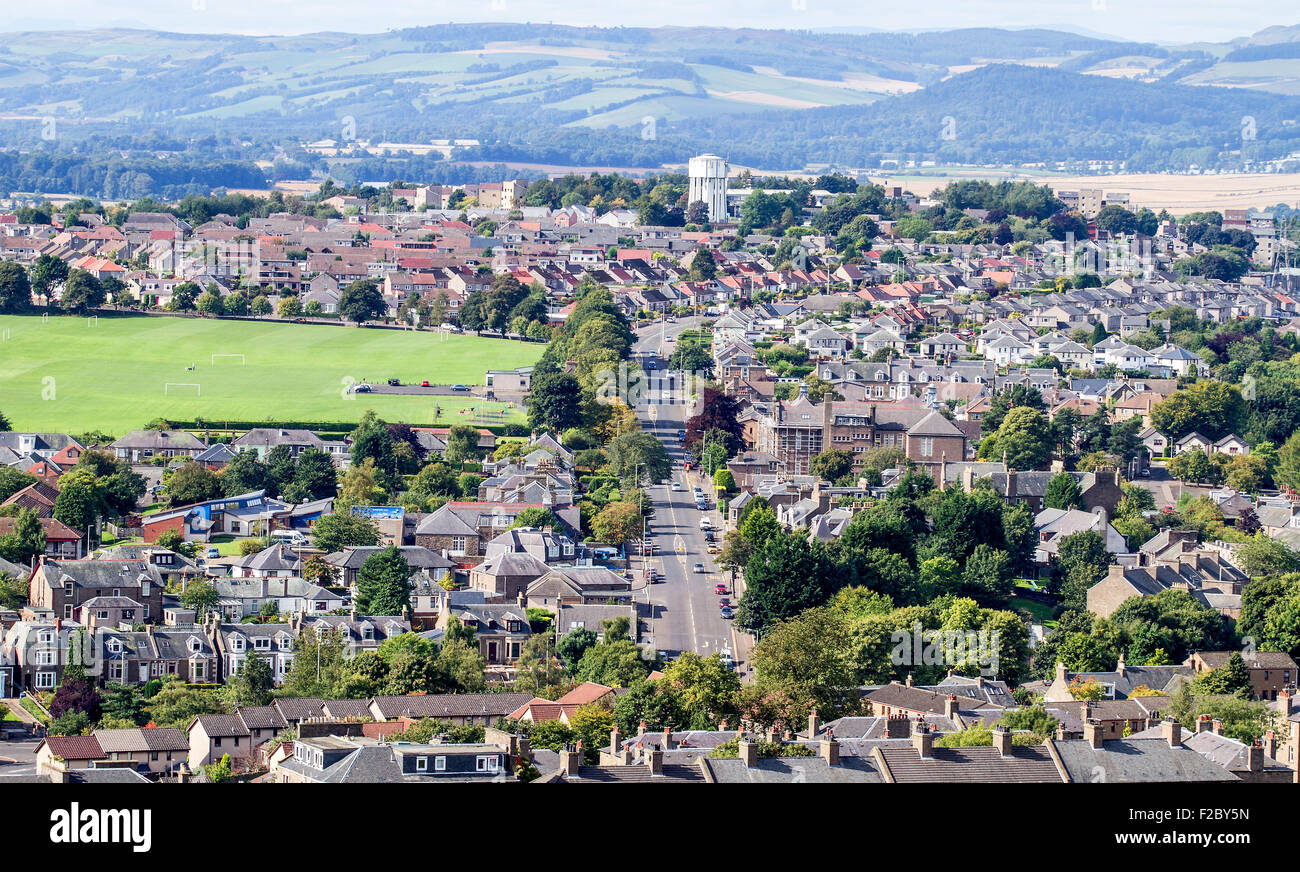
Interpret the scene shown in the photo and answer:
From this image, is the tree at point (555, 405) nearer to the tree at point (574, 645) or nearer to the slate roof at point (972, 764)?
the tree at point (574, 645)

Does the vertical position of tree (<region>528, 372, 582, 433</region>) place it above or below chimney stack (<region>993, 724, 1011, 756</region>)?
below

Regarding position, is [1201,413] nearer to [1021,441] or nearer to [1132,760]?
[1021,441]

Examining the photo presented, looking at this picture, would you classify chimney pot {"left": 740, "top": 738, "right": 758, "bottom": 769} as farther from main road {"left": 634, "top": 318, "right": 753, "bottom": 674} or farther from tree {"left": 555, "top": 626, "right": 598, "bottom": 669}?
tree {"left": 555, "top": 626, "right": 598, "bottom": 669}

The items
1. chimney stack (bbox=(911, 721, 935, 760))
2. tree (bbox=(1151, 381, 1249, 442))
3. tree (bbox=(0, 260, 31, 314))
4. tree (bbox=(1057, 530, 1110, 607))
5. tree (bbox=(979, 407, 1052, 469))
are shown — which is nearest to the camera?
chimney stack (bbox=(911, 721, 935, 760))

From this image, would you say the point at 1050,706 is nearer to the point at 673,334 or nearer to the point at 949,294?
the point at 673,334

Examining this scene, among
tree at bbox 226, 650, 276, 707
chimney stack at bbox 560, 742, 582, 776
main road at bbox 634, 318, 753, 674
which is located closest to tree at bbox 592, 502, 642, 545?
main road at bbox 634, 318, 753, 674

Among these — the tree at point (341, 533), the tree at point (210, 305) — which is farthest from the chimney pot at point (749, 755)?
the tree at point (210, 305)
